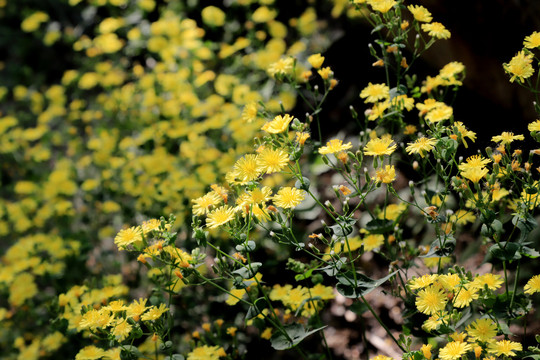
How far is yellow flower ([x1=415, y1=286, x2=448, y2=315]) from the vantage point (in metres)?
1.39

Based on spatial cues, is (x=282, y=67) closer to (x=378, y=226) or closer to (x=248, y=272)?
(x=378, y=226)

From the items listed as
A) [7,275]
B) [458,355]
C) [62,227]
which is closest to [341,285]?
[458,355]

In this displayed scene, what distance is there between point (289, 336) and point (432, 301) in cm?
47

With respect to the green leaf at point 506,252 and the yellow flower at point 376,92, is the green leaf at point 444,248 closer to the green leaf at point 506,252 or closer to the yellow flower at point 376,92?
the green leaf at point 506,252

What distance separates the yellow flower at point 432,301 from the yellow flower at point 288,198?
1.45 ft

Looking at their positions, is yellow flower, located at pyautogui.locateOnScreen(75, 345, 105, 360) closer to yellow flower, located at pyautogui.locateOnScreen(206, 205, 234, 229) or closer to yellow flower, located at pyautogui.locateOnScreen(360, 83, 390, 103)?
yellow flower, located at pyautogui.locateOnScreen(206, 205, 234, 229)

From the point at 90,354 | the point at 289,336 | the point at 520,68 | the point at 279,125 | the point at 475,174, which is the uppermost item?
the point at 520,68

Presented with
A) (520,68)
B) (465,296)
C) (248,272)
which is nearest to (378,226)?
(465,296)

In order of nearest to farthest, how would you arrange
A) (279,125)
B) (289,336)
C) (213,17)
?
(279,125) < (289,336) < (213,17)

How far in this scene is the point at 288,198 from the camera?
145cm

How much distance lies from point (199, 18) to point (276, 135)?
140 inches

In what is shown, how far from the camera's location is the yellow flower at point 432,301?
1.39 metres

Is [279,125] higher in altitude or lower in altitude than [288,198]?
higher

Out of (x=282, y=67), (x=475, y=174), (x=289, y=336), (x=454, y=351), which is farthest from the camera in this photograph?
(x=282, y=67)
